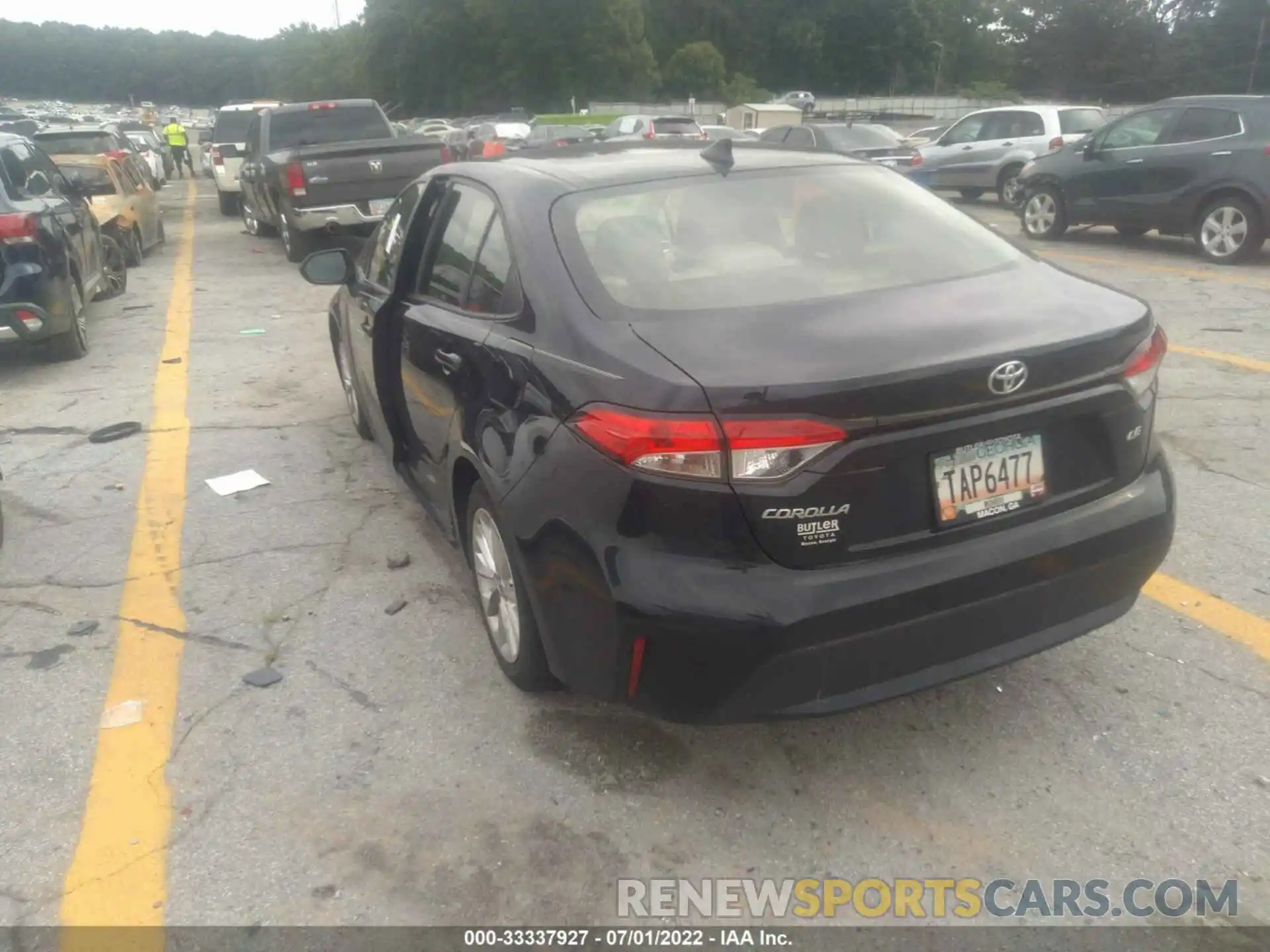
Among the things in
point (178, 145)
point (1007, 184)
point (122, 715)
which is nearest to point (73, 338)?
point (122, 715)

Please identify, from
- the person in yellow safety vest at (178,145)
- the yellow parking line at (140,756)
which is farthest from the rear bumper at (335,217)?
the person in yellow safety vest at (178,145)

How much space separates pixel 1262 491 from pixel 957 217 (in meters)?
2.39

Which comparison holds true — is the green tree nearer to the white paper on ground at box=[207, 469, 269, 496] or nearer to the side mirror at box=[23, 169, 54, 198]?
the side mirror at box=[23, 169, 54, 198]

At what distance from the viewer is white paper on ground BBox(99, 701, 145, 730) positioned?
3.50 metres

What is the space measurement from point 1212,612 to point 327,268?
4115 millimetres

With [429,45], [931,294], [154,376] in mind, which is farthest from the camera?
[429,45]

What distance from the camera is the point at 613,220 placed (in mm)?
3281

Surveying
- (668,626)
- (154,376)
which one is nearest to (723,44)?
(154,376)

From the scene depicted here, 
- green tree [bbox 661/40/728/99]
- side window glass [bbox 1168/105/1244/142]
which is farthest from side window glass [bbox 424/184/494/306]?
green tree [bbox 661/40/728/99]

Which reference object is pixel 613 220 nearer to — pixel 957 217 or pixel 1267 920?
pixel 957 217

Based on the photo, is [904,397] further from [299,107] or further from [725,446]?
[299,107]

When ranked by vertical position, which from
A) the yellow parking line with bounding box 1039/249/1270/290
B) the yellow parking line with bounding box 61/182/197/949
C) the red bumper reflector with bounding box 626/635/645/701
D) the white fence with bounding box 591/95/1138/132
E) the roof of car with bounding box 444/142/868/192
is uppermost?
the white fence with bounding box 591/95/1138/132

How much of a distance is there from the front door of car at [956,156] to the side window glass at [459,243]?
15781 millimetres

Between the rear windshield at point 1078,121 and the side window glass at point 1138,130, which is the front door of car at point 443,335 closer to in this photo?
the side window glass at point 1138,130
